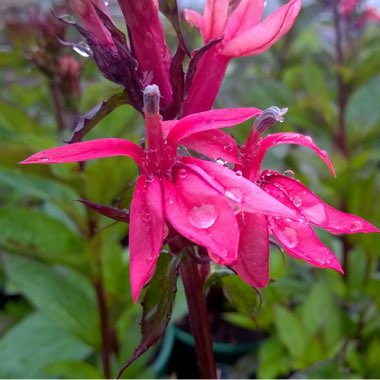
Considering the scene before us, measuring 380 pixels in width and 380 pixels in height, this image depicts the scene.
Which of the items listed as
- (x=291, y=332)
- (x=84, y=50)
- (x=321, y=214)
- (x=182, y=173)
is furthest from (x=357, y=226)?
(x=291, y=332)

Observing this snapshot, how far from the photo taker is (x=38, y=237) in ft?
2.97

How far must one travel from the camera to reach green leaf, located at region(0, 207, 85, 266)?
2.85 feet

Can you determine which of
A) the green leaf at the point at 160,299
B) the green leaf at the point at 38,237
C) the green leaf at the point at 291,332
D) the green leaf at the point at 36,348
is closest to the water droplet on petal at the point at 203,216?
the green leaf at the point at 160,299

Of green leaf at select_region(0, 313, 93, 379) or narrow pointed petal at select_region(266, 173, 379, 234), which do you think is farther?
green leaf at select_region(0, 313, 93, 379)

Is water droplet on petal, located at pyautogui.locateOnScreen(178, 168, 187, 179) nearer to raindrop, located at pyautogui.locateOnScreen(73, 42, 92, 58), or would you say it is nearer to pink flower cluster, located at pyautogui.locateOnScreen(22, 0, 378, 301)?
pink flower cluster, located at pyautogui.locateOnScreen(22, 0, 378, 301)

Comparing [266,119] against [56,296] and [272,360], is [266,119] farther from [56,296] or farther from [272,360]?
[272,360]

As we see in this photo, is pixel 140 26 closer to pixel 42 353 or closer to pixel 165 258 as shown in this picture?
pixel 165 258

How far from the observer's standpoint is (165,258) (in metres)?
0.44

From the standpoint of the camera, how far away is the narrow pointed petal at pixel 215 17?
42 cm

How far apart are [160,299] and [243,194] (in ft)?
0.49

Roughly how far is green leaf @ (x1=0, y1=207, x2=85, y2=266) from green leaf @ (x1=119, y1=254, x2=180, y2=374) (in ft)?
1.48

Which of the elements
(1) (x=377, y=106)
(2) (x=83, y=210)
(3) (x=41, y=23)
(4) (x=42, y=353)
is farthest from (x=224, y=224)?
(1) (x=377, y=106)

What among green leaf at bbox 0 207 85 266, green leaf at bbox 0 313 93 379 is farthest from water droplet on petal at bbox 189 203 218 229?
green leaf at bbox 0 313 93 379

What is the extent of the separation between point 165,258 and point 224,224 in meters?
0.13
